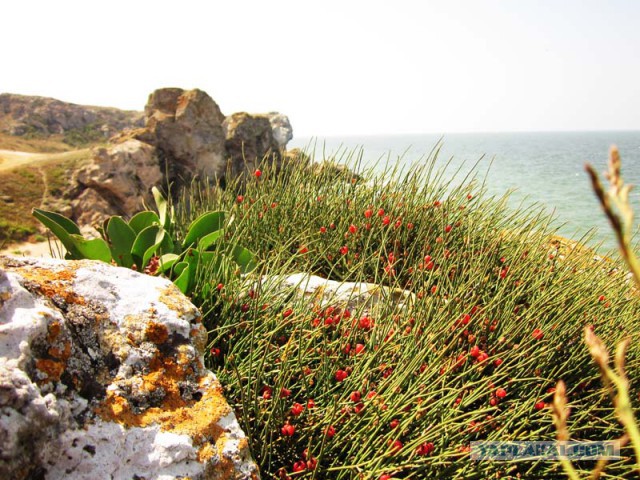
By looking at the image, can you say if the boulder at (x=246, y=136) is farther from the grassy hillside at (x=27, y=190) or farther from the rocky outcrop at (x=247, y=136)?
the grassy hillside at (x=27, y=190)

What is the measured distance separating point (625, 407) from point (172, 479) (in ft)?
3.80

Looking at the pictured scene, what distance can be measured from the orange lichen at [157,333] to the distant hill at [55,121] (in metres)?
48.2

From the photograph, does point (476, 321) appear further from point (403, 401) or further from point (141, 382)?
point (141, 382)

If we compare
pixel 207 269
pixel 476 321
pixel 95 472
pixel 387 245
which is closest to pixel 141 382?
pixel 95 472

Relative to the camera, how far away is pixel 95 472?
117 cm

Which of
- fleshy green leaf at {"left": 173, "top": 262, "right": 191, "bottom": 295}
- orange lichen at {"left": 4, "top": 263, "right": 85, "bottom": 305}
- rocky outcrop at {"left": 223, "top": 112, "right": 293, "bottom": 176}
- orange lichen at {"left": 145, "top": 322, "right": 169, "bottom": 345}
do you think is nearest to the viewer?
orange lichen at {"left": 4, "top": 263, "right": 85, "bottom": 305}

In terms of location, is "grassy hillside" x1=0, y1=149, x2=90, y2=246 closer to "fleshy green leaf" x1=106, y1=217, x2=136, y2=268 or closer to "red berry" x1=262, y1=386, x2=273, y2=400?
"fleshy green leaf" x1=106, y1=217, x2=136, y2=268

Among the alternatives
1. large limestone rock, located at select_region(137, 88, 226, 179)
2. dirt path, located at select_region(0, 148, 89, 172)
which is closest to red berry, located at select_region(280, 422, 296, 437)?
large limestone rock, located at select_region(137, 88, 226, 179)

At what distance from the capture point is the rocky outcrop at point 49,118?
49562mm

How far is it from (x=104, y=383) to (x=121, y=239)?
1.23 meters

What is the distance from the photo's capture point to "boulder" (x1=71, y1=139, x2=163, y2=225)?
10.9m

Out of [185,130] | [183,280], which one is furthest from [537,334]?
[185,130]

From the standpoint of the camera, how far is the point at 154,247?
224 centimetres

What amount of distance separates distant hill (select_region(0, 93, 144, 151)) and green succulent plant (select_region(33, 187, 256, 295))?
47033 millimetres
